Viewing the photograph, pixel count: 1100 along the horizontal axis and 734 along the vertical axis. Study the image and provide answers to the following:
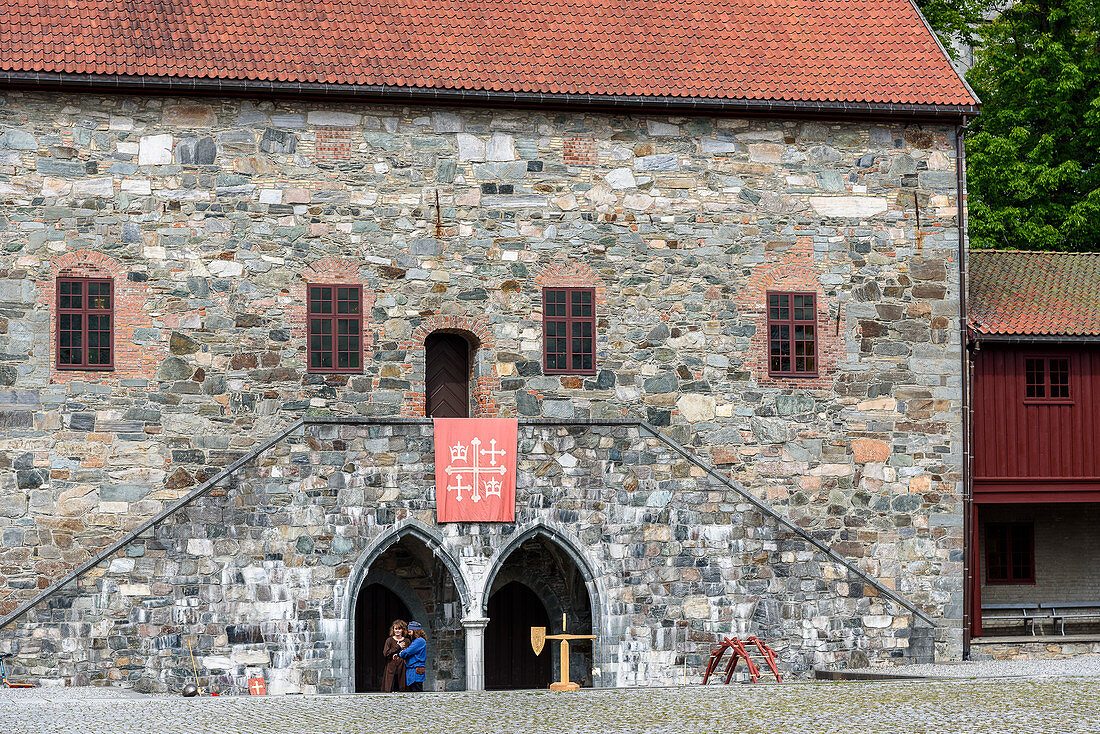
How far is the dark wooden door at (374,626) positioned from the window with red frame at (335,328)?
3534mm

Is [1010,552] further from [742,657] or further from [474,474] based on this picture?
[474,474]

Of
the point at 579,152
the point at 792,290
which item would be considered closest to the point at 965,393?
the point at 792,290

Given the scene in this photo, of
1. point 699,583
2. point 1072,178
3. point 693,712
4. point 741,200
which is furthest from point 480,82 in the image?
point 1072,178

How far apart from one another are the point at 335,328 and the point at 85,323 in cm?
329

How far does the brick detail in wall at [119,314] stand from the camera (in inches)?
801

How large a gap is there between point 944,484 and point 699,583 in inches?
174

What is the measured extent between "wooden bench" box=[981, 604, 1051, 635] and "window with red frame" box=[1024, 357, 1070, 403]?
139 inches

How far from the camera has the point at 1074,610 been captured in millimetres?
25703

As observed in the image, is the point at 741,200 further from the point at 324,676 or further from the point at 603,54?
the point at 324,676

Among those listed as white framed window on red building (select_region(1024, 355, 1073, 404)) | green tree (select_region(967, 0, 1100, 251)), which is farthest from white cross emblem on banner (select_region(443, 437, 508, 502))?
green tree (select_region(967, 0, 1100, 251))

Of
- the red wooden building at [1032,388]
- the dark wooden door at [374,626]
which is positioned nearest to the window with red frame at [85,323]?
the dark wooden door at [374,626]

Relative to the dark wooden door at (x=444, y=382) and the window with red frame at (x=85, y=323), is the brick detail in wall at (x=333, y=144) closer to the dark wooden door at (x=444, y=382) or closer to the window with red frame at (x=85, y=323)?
the dark wooden door at (x=444, y=382)

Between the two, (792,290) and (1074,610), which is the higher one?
(792,290)

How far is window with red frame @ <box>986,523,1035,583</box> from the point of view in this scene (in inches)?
1029
